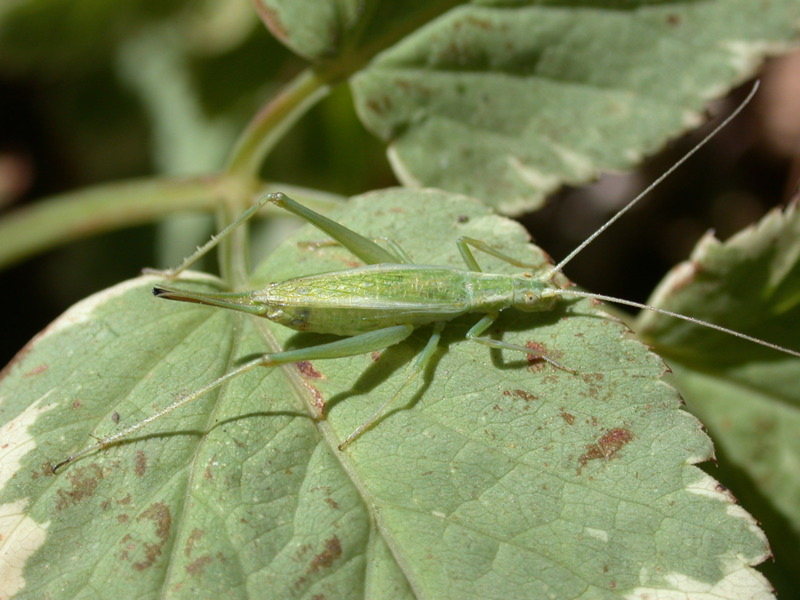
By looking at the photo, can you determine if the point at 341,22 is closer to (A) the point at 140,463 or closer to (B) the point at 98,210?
(B) the point at 98,210

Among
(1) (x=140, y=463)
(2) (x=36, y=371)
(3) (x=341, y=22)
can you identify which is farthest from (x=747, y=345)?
(2) (x=36, y=371)

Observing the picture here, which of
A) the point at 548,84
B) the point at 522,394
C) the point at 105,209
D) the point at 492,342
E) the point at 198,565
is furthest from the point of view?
the point at 105,209

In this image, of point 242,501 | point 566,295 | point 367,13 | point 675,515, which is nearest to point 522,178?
point 566,295

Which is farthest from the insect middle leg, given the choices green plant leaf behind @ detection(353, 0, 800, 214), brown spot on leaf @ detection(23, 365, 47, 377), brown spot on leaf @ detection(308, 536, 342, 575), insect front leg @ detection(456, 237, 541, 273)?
brown spot on leaf @ detection(308, 536, 342, 575)

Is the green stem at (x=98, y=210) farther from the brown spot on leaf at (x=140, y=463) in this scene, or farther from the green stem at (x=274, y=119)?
the brown spot on leaf at (x=140, y=463)

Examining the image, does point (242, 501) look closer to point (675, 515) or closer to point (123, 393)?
point (123, 393)

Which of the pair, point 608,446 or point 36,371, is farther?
point 36,371
